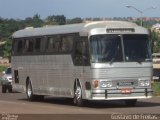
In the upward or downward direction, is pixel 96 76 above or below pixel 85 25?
below

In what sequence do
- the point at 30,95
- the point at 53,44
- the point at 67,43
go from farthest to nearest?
the point at 30,95 → the point at 53,44 → the point at 67,43

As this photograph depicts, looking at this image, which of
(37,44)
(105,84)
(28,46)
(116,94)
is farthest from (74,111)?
(28,46)

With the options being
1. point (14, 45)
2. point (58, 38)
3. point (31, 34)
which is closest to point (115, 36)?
point (58, 38)

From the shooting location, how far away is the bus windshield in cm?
2512

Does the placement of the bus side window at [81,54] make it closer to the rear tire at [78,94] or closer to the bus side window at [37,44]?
the rear tire at [78,94]

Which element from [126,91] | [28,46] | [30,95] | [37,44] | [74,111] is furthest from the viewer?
[30,95]

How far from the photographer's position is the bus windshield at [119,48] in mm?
25125

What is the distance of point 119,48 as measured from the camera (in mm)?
25281

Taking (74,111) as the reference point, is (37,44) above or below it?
above

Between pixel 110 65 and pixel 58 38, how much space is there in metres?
4.08

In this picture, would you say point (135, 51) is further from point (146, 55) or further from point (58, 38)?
point (58, 38)

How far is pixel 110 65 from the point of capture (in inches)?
989

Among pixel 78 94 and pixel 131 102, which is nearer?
pixel 78 94

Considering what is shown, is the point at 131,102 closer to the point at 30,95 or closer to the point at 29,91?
the point at 30,95
